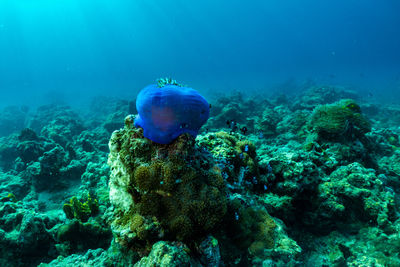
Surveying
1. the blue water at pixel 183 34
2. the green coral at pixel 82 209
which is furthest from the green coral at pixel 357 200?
the blue water at pixel 183 34

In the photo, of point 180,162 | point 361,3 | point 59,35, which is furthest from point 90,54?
point 361,3

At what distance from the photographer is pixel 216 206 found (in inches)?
97.3

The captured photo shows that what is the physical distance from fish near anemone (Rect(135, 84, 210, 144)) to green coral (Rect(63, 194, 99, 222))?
355 centimetres

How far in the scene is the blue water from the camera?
393 feet

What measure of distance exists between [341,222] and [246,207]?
251cm

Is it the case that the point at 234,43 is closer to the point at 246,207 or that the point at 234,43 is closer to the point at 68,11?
the point at 68,11

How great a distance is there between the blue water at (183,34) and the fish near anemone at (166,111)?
376 feet

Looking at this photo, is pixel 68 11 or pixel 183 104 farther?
pixel 68 11

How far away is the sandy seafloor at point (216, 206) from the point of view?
97.5 inches

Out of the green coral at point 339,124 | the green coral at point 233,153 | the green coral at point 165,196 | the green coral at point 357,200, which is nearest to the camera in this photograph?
the green coral at point 165,196

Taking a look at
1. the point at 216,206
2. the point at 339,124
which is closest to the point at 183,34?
the point at 339,124

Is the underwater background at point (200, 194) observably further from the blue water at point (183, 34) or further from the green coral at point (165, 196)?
the blue water at point (183, 34)

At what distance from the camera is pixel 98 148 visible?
11.3 metres

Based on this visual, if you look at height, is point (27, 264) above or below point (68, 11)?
below
